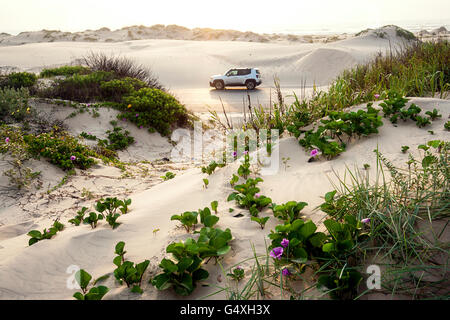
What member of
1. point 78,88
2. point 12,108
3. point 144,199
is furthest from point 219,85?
point 144,199

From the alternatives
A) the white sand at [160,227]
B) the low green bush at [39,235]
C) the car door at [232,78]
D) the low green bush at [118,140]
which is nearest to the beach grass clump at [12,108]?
the low green bush at [118,140]

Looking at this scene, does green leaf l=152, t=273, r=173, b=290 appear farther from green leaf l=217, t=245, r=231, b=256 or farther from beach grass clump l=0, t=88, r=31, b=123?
beach grass clump l=0, t=88, r=31, b=123

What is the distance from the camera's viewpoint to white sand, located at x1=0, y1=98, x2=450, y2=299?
2359mm

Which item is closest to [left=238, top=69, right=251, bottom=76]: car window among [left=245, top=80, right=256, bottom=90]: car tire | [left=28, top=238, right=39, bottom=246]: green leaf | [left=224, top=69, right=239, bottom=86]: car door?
[left=224, top=69, right=239, bottom=86]: car door

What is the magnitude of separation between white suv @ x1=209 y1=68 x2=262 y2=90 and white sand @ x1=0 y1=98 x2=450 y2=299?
505 inches

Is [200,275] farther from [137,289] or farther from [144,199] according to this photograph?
[144,199]

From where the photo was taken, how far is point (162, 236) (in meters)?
2.85

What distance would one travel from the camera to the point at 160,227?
307cm

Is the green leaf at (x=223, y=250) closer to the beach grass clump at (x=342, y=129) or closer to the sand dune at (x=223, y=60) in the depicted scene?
the beach grass clump at (x=342, y=129)

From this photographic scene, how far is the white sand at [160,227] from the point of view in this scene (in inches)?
92.9

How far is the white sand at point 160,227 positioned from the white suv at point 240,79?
12820mm

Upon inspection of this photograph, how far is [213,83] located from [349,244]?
53.4 feet
